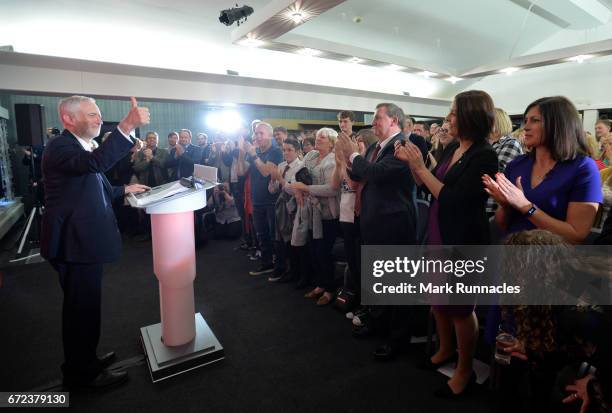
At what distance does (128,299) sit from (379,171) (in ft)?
8.15

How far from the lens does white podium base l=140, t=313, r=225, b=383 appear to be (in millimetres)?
1923

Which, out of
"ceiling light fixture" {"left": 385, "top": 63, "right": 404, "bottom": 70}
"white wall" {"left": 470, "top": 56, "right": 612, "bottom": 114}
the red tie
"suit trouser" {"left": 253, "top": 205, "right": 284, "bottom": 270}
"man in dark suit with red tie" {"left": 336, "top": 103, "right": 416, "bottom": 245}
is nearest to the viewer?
"man in dark suit with red tie" {"left": 336, "top": 103, "right": 416, "bottom": 245}

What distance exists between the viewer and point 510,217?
155cm

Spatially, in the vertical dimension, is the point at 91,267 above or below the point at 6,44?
below

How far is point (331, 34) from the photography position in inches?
231

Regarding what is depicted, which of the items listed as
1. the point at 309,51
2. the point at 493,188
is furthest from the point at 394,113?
the point at 309,51

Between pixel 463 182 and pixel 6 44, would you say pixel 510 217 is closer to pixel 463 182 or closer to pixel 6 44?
pixel 463 182

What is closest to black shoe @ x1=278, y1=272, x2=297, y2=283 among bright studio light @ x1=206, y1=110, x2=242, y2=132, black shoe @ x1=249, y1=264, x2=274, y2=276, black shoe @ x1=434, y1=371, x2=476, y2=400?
black shoe @ x1=249, y1=264, x2=274, y2=276

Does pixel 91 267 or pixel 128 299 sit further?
pixel 128 299

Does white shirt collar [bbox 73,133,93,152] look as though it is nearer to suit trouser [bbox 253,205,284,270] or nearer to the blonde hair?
suit trouser [bbox 253,205,284,270]

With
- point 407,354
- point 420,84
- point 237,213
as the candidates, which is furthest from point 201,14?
point 420,84

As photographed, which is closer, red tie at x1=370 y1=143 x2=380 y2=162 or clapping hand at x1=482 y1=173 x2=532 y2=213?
clapping hand at x1=482 y1=173 x2=532 y2=213

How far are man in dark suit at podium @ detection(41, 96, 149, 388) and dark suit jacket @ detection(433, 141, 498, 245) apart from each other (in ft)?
4.90

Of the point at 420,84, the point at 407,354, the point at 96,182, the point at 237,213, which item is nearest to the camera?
the point at 96,182
